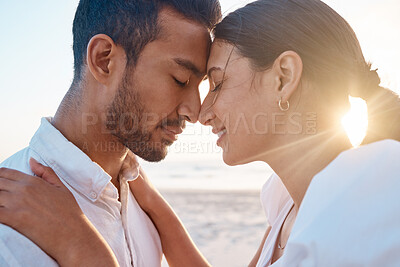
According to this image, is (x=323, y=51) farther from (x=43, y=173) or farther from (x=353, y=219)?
(x=43, y=173)

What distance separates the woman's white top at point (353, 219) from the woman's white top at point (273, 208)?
1.42 metres

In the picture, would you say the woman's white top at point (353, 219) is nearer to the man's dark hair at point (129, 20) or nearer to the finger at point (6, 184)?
the finger at point (6, 184)

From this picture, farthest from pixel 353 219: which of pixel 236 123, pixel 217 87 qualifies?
pixel 217 87

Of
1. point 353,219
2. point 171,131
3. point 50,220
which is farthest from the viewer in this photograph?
point 171,131

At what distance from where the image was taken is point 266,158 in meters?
2.28

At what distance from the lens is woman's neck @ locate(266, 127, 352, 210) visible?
6.76ft

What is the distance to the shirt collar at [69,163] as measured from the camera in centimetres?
209

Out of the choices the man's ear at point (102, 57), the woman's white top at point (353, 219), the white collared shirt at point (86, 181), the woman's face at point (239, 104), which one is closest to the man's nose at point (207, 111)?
the woman's face at point (239, 104)

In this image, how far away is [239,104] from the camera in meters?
2.23

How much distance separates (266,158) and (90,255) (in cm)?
111

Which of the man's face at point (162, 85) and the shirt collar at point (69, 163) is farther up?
the man's face at point (162, 85)

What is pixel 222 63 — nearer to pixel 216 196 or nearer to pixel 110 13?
pixel 110 13

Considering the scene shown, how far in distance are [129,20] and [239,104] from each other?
917 millimetres

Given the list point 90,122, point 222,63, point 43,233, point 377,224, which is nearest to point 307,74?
point 222,63
